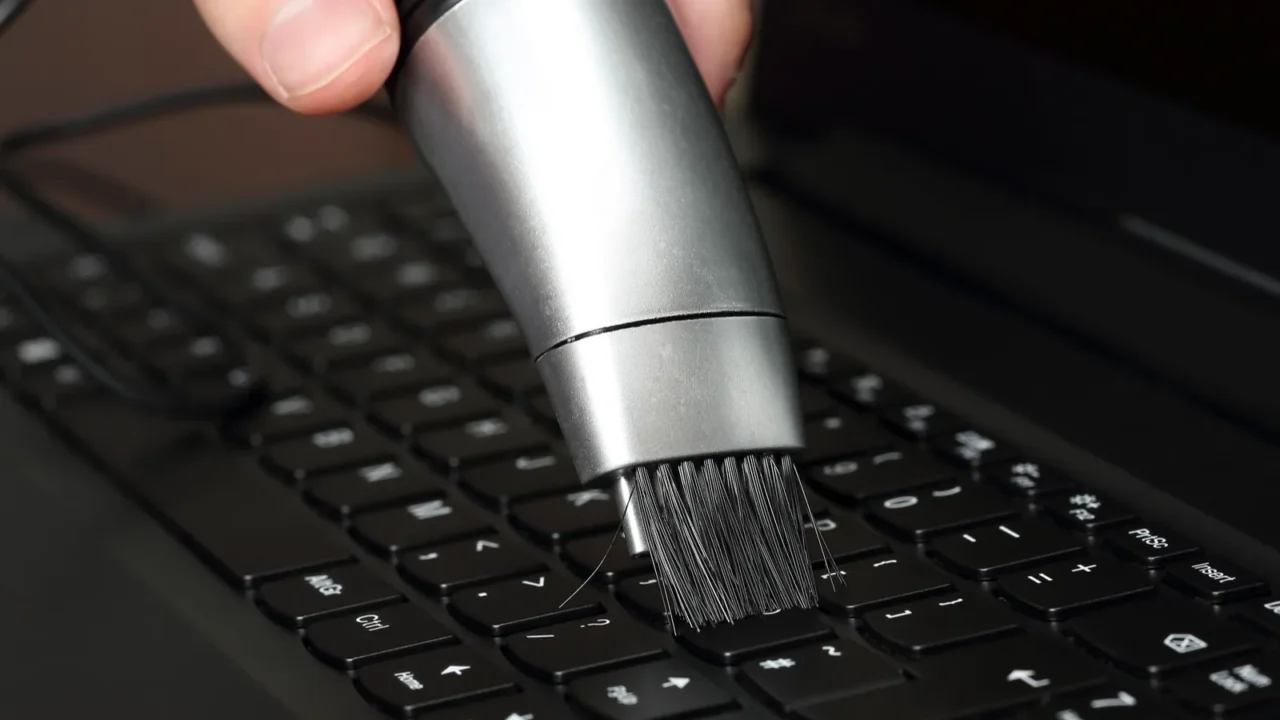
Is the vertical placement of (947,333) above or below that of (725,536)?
above

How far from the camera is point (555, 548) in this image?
421mm

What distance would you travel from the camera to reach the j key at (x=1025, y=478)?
43cm

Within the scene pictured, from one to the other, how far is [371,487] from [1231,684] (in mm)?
238

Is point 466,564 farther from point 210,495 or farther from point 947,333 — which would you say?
point 947,333

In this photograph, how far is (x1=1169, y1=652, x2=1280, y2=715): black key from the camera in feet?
1.10

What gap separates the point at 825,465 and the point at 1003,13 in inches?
7.1

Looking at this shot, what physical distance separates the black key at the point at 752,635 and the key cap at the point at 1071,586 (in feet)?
0.16

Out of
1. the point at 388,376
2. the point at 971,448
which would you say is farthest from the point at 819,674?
the point at 388,376

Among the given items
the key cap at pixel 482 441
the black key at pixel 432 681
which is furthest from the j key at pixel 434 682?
the key cap at pixel 482 441

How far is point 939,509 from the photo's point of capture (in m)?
0.43

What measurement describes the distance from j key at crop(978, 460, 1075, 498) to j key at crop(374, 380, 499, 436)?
0.52 ft

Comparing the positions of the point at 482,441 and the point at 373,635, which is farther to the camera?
the point at 482,441

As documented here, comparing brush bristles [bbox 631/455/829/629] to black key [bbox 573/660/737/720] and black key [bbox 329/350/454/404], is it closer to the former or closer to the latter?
black key [bbox 573/660/737/720]

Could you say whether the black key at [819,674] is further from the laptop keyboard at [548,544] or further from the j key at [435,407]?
the j key at [435,407]
